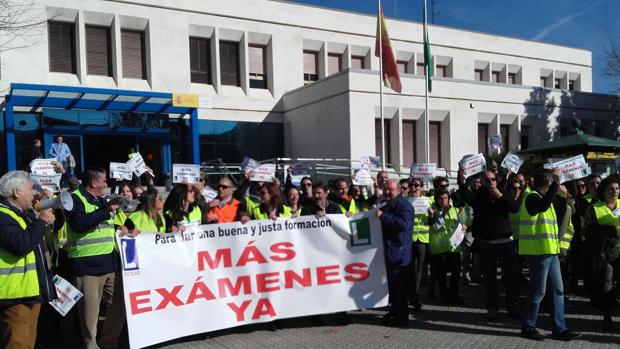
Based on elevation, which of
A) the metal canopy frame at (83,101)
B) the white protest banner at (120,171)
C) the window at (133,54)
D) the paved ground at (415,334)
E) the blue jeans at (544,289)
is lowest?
the paved ground at (415,334)

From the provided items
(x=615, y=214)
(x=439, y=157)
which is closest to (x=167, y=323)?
(x=615, y=214)

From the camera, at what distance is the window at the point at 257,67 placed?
Result: 2523cm

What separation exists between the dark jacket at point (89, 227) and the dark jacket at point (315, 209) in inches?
95.9

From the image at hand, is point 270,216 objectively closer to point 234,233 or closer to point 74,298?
point 234,233

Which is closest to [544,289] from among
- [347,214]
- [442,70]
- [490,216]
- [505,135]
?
[490,216]

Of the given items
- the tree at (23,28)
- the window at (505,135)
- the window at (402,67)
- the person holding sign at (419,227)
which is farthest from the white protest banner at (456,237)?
the window at (402,67)

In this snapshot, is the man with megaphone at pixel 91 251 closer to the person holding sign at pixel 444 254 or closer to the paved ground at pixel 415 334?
the paved ground at pixel 415 334

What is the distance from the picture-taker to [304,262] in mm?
6371

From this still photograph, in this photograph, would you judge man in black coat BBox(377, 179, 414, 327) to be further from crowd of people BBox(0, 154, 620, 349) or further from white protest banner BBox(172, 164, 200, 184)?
white protest banner BBox(172, 164, 200, 184)

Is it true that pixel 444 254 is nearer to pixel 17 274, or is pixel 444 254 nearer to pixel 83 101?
pixel 17 274

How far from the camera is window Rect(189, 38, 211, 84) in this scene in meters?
24.0

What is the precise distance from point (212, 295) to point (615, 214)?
4.96 meters

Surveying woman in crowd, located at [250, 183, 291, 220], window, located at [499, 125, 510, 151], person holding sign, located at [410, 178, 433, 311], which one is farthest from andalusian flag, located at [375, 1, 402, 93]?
woman in crowd, located at [250, 183, 291, 220]

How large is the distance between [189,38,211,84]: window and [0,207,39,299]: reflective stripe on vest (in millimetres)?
20693
